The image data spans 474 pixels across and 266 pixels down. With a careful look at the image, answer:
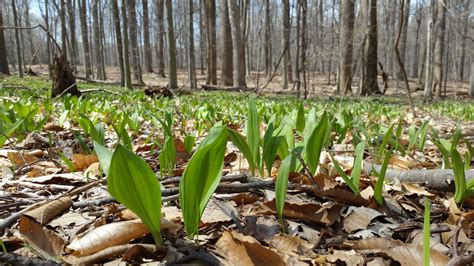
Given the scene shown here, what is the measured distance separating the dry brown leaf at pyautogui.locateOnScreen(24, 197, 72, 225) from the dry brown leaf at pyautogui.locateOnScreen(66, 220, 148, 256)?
205mm

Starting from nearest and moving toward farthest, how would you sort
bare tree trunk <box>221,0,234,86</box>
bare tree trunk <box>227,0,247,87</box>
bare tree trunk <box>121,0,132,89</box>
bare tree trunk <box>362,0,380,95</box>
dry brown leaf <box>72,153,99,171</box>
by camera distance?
dry brown leaf <box>72,153,99,171</box> → bare tree trunk <box>121,0,132,89</box> → bare tree trunk <box>362,0,380,95</box> → bare tree trunk <box>227,0,247,87</box> → bare tree trunk <box>221,0,234,86</box>

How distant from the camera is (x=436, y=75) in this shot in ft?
60.1

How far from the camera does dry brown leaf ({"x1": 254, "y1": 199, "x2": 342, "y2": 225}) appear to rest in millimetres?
1191

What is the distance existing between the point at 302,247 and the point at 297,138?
1995 mm

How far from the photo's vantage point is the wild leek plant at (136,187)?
86 centimetres

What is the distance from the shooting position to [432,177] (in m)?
1.50

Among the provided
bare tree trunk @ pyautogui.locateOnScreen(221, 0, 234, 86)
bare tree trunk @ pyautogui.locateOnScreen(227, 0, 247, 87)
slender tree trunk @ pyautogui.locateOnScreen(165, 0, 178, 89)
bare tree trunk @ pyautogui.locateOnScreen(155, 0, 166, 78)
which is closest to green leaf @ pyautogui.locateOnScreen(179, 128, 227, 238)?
slender tree trunk @ pyautogui.locateOnScreen(165, 0, 178, 89)

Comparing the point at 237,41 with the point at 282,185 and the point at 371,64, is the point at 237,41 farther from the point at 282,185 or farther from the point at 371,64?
the point at 282,185

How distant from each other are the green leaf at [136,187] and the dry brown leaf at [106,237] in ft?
0.25

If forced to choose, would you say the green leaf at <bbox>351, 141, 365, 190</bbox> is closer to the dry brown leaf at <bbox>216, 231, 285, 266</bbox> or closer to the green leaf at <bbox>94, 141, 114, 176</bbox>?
the dry brown leaf at <bbox>216, 231, 285, 266</bbox>

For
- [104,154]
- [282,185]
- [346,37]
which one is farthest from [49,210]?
[346,37]

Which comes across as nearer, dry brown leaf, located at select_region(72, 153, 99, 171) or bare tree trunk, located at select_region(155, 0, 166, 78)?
dry brown leaf, located at select_region(72, 153, 99, 171)

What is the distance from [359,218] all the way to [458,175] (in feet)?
1.10

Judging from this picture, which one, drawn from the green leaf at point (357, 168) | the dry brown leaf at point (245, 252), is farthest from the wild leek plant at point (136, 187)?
the green leaf at point (357, 168)
